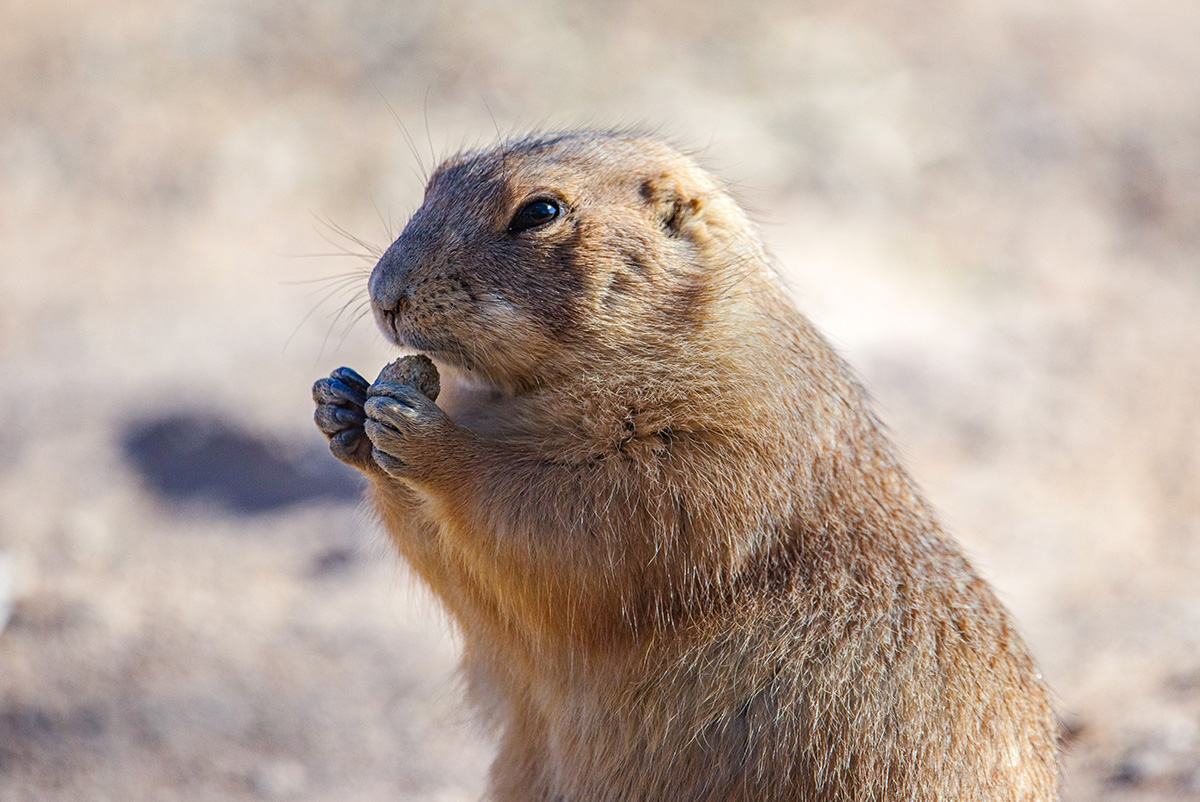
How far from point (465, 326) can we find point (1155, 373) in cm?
670

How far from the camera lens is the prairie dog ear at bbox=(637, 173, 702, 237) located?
3555 millimetres

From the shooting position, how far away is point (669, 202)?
3.58 m

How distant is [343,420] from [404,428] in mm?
291

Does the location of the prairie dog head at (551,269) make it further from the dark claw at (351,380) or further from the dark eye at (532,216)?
the dark claw at (351,380)

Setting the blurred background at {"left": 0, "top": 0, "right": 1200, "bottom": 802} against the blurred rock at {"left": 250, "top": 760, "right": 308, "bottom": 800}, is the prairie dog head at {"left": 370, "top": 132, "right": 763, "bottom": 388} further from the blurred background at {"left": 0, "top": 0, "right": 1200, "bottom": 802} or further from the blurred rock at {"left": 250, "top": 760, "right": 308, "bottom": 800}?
the blurred rock at {"left": 250, "top": 760, "right": 308, "bottom": 800}

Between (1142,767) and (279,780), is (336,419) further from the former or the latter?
(1142,767)

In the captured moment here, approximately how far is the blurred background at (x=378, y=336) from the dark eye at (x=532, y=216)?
950 mm

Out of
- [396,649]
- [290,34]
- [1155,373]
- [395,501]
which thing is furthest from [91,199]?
[1155,373]

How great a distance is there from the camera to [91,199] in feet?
30.0

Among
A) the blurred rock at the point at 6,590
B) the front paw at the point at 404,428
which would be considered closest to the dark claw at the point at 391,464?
the front paw at the point at 404,428

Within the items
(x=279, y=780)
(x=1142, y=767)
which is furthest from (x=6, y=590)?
(x=1142, y=767)

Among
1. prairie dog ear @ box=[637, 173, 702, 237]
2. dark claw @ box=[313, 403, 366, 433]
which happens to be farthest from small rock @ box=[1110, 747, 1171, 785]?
dark claw @ box=[313, 403, 366, 433]

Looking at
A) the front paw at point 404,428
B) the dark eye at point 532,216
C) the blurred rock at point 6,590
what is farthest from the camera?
the blurred rock at point 6,590

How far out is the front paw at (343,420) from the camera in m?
3.35
